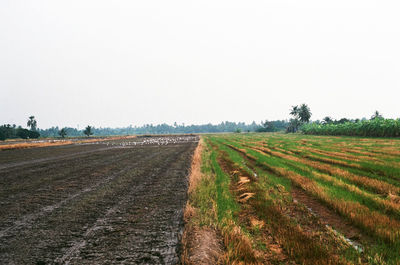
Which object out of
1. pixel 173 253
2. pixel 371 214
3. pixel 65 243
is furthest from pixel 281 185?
pixel 65 243

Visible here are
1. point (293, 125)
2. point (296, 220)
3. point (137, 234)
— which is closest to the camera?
point (137, 234)

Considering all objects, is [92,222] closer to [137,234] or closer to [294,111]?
[137,234]

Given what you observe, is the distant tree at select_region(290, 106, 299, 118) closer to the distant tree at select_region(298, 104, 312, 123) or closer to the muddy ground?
the distant tree at select_region(298, 104, 312, 123)

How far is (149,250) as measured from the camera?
3965mm

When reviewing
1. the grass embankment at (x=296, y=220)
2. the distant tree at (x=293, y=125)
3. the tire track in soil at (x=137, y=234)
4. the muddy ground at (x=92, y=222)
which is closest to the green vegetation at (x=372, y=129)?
the distant tree at (x=293, y=125)

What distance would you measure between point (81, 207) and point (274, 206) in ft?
21.1

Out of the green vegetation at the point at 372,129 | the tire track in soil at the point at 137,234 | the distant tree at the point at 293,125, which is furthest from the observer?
the distant tree at the point at 293,125

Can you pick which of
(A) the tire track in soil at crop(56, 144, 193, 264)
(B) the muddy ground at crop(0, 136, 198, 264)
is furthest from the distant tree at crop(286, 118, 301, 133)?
(A) the tire track in soil at crop(56, 144, 193, 264)

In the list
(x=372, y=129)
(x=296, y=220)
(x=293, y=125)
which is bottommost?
(x=296, y=220)

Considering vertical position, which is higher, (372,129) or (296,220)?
(372,129)

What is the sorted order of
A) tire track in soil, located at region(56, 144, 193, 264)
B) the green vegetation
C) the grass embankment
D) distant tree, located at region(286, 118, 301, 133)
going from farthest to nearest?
distant tree, located at region(286, 118, 301, 133) < the green vegetation < tire track in soil, located at region(56, 144, 193, 264) < the grass embankment

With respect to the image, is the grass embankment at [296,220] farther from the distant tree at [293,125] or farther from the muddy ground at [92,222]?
the distant tree at [293,125]

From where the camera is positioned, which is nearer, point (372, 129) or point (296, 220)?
point (296, 220)

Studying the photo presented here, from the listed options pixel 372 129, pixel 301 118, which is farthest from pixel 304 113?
pixel 372 129
